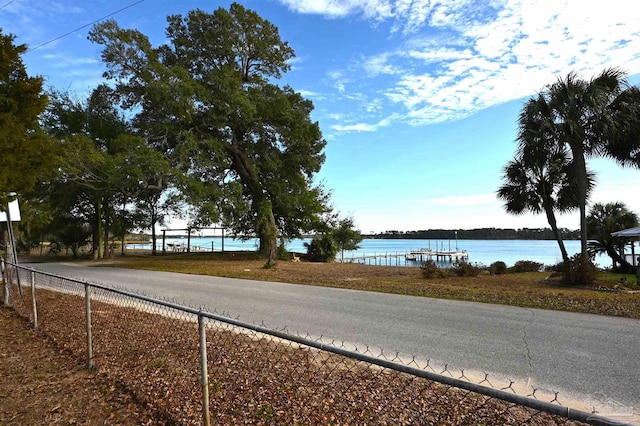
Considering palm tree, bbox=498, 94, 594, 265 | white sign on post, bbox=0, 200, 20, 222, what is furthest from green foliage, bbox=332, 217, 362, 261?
white sign on post, bbox=0, 200, 20, 222

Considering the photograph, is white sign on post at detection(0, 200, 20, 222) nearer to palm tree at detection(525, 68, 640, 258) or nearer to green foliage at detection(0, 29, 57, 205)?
green foliage at detection(0, 29, 57, 205)

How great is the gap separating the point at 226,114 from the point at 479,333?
18973 millimetres

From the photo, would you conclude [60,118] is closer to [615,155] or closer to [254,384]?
[254,384]


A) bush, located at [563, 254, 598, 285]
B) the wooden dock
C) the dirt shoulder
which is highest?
the dirt shoulder

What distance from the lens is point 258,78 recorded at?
82.1 feet

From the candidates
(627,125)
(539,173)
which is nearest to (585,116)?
(627,125)

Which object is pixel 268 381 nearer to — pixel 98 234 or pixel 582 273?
pixel 582 273

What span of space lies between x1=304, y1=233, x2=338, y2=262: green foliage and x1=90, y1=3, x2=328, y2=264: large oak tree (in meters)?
2.02

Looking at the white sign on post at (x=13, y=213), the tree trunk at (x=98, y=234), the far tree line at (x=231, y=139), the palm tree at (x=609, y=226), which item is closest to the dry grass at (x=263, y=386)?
the white sign on post at (x=13, y=213)

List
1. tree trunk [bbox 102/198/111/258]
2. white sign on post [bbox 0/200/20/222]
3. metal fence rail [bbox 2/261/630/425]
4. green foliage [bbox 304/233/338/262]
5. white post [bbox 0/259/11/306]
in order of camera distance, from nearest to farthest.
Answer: metal fence rail [bbox 2/261/630/425], white post [bbox 0/259/11/306], white sign on post [bbox 0/200/20/222], green foliage [bbox 304/233/338/262], tree trunk [bbox 102/198/111/258]

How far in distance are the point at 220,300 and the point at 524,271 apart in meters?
17.3

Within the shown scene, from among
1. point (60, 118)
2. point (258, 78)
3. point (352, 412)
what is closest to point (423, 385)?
point (352, 412)

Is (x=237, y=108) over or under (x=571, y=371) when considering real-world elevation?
over

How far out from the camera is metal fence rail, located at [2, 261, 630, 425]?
10.5 ft
